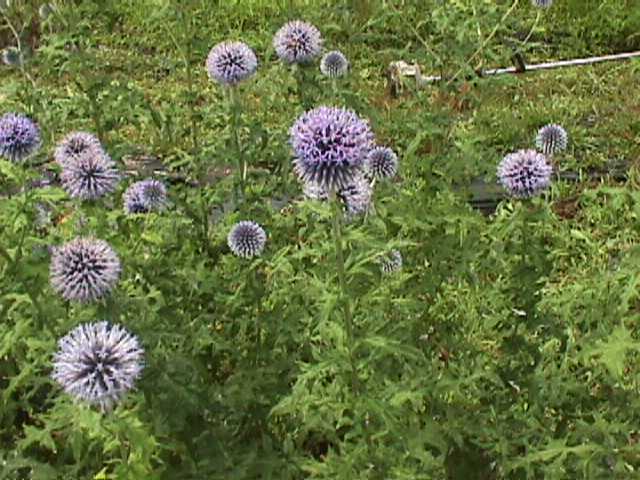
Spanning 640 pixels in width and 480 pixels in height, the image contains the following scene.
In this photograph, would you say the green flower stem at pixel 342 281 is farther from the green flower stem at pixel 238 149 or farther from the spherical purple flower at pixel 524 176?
the green flower stem at pixel 238 149

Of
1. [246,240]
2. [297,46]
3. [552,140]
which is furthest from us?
[552,140]

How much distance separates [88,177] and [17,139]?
0.33m

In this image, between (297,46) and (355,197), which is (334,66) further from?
(355,197)

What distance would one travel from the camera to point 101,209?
226 centimetres

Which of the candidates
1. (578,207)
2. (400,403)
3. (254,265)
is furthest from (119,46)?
(400,403)

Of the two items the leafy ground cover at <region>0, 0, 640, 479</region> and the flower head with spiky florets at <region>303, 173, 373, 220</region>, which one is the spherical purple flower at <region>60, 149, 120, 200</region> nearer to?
the leafy ground cover at <region>0, 0, 640, 479</region>

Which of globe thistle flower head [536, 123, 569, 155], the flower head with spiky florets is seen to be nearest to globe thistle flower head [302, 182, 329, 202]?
the flower head with spiky florets

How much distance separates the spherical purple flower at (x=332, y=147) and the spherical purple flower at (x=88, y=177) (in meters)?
0.52

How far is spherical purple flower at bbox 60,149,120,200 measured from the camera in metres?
2.20

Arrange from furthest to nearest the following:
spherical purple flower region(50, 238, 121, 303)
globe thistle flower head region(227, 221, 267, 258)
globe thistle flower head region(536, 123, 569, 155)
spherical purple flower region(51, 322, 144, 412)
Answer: globe thistle flower head region(536, 123, 569, 155) < globe thistle flower head region(227, 221, 267, 258) < spherical purple flower region(50, 238, 121, 303) < spherical purple flower region(51, 322, 144, 412)

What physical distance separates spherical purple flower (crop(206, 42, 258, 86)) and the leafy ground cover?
0.20ft

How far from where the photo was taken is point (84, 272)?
1.92 metres

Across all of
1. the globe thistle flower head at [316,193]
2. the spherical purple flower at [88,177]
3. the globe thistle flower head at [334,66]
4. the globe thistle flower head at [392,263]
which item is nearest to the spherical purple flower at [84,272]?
the spherical purple flower at [88,177]

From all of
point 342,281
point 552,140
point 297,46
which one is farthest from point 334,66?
point 342,281
